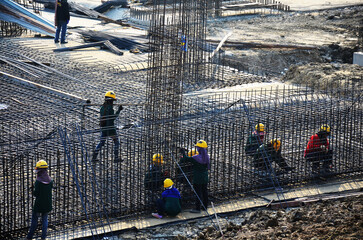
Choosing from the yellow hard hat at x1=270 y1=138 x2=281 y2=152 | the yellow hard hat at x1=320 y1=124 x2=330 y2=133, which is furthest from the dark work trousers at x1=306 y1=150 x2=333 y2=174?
the yellow hard hat at x1=270 y1=138 x2=281 y2=152

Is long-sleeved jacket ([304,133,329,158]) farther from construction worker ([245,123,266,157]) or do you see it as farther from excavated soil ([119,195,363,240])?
excavated soil ([119,195,363,240])

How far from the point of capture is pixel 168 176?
10.7 meters

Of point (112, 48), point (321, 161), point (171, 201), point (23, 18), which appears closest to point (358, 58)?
point (112, 48)

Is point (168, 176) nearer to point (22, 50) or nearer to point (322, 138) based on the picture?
point (322, 138)

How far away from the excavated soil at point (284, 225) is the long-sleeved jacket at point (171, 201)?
0.90ft

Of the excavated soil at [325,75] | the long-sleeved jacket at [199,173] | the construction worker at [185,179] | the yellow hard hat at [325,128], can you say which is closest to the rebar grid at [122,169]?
the construction worker at [185,179]

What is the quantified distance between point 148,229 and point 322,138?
14.2ft

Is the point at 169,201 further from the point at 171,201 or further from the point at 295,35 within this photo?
the point at 295,35

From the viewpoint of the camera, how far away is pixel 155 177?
1049 centimetres

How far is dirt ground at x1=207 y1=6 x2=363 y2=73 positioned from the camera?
2397 centimetres

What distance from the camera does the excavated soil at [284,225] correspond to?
895 cm

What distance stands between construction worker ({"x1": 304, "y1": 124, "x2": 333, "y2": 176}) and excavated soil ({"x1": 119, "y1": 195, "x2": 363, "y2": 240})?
141cm

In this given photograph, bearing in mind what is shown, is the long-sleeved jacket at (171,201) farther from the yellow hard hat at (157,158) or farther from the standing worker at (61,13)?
the standing worker at (61,13)

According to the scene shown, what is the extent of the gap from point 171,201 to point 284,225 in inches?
78.0
